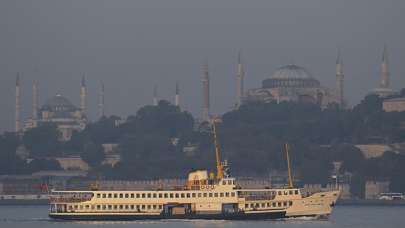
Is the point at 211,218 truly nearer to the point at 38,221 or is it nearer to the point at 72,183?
the point at 38,221

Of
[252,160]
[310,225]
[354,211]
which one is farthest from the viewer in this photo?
[252,160]

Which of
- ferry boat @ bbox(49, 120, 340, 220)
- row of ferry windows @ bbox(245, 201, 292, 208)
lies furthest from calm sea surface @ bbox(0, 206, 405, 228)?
row of ferry windows @ bbox(245, 201, 292, 208)

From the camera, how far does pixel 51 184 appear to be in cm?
19012

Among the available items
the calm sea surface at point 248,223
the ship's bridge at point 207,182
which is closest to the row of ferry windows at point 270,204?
the calm sea surface at point 248,223

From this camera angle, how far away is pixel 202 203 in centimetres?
11331

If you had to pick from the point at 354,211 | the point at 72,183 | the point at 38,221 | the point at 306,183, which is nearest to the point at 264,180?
the point at 306,183

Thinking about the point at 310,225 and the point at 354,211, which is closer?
the point at 310,225

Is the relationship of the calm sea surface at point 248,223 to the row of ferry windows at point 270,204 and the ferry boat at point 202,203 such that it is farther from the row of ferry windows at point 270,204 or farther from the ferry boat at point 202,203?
the row of ferry windows at point 270,204

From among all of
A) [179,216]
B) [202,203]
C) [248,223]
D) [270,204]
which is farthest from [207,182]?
[270,204]

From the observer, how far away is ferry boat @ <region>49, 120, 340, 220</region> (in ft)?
371

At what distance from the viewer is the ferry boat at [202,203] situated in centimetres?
11319

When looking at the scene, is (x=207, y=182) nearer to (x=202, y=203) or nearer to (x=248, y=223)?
(x=202, y=203)

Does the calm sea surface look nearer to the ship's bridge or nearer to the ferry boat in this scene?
the ferry boat

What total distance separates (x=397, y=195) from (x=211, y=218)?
6728 cm
